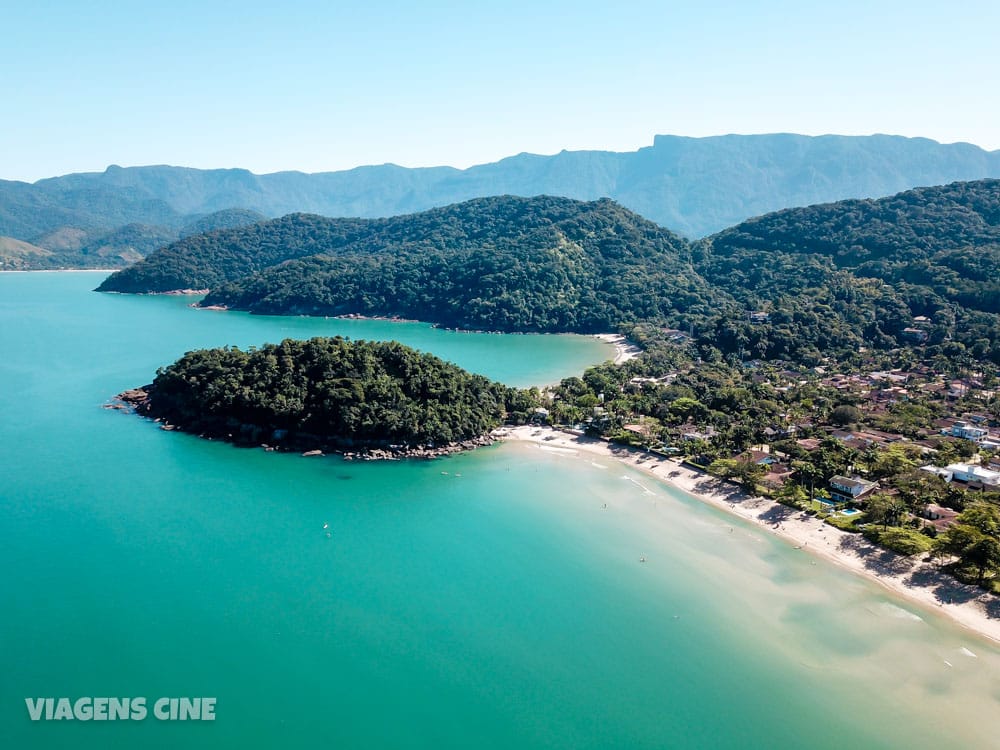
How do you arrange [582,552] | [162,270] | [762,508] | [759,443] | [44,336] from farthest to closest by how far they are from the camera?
[162,270] → [44,336] → [759,443] → [762,508] → [582,552]

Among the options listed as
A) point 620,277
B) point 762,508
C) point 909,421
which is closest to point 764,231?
point 620,277

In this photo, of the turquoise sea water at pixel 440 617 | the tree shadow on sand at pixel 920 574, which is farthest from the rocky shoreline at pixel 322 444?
the tree shadow on sand at pixel 920 574

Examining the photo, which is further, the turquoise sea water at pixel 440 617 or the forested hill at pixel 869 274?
the forested hill at pixel 869 274

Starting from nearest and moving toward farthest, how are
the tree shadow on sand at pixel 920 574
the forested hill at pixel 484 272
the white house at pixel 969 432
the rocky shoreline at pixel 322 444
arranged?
the tree shadow on sand at pixel 920 574 < the rocky shoreline at pixel 322 444 < the white house at pixel 969 432 < the forested hill at pixel 484 272

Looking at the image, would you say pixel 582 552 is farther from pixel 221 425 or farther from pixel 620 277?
pixel 620 277

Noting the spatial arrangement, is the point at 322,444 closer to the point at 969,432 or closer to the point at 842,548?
the point at 842,548

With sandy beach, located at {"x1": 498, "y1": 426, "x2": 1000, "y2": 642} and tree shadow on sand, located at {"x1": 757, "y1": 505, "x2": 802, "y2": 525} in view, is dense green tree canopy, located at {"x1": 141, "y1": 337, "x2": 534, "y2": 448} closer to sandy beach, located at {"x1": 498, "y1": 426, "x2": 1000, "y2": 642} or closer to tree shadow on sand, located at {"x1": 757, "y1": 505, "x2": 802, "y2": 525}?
sandy beach, located at {"x1": 498, "y1": 426, "x2": 1000, "y2": 642}

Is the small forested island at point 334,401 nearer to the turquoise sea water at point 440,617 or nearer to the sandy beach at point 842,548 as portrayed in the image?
the turquoise sea water at point 440,617
